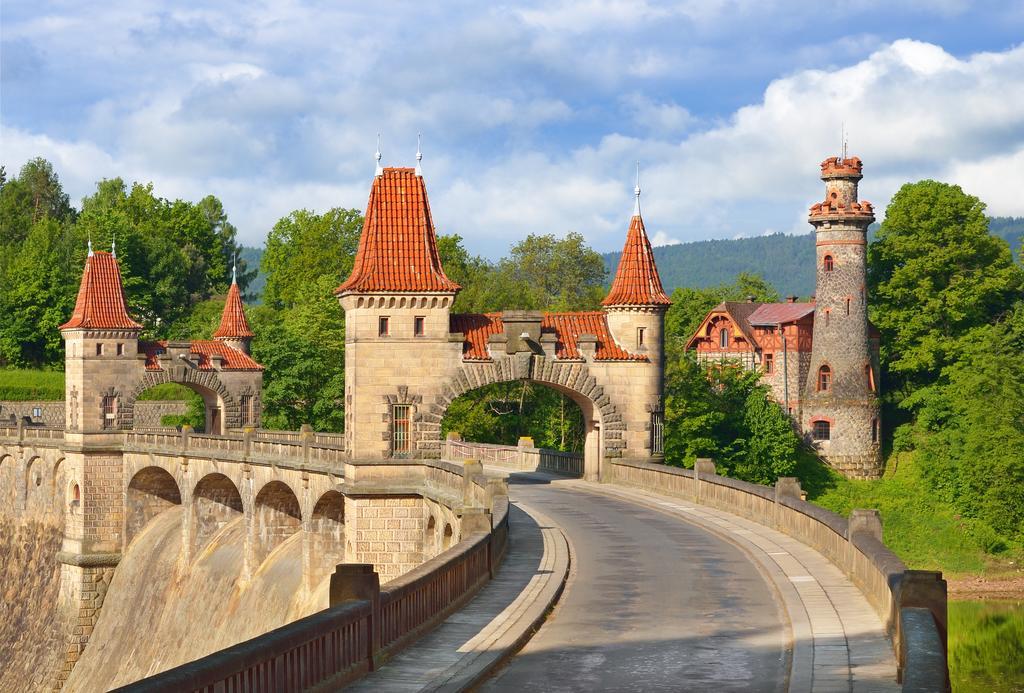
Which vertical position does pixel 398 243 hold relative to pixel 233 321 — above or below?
above

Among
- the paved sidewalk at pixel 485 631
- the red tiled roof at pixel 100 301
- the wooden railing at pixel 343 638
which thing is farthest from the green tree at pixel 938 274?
the wooden railing at pixel 343 638

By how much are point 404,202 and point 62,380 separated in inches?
2376

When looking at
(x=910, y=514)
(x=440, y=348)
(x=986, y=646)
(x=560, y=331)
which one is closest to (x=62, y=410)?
(x=910, y=514)

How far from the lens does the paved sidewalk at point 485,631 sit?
49.5 ft

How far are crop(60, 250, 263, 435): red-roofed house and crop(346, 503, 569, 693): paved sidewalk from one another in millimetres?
47543

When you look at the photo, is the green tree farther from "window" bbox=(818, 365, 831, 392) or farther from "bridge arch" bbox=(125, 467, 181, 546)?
"bridge arch" bbox=(125, 467, 181, 546)

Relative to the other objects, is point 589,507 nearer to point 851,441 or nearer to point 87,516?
point 87,516

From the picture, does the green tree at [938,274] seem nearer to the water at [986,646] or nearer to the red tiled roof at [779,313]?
the red tiled roof at [779,313]

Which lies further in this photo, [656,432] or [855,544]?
[656,432]

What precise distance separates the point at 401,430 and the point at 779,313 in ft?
170

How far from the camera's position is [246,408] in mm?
73250

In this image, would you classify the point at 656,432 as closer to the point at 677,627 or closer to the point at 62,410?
the point at 677,627

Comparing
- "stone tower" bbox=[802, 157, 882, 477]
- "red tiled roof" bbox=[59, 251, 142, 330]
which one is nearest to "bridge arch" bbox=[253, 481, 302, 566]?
"red tiled roof" bbox=[59, 251, 142, 330]

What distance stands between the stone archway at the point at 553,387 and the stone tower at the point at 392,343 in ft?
1.47
